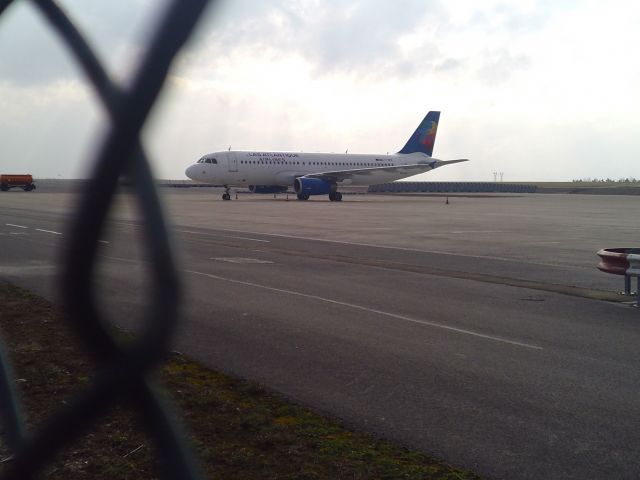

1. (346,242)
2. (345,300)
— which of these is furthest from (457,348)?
(346,242)

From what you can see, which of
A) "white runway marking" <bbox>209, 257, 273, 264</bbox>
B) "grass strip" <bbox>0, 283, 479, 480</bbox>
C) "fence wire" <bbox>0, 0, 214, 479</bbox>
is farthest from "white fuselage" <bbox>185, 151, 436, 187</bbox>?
"fence wire" <bbox>0, 0, 214, 479</bbox>

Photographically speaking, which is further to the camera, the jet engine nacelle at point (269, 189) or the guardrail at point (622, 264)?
the jet engine nacelle at point (269, 189)

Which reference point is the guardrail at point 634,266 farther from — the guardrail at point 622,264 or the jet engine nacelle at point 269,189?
the jet engine nacelle at point 269,189

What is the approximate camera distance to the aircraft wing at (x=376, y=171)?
53156 millimetres

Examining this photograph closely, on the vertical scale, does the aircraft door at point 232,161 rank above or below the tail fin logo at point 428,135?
below

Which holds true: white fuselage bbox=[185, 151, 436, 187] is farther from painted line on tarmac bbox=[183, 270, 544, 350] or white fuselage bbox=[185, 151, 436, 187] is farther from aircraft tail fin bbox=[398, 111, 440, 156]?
painted line on tarmac bbox=[183, 270, 544, 350]

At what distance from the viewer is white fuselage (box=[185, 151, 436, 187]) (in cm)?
5025

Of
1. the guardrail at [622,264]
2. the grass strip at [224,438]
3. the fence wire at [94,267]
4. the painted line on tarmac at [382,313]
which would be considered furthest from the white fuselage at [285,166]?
the fence wire at [94,267]

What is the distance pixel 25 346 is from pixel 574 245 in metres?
17.2

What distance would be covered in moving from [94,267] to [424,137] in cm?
6328

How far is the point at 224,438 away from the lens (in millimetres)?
5316

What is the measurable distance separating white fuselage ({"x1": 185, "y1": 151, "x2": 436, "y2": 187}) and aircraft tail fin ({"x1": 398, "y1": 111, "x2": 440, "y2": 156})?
4.26ft

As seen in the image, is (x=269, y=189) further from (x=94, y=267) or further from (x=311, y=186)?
(x=94, y=267)

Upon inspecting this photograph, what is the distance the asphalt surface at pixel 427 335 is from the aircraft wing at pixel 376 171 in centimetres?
3309
